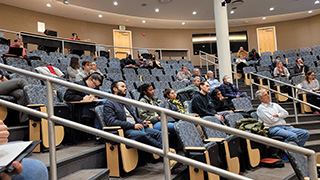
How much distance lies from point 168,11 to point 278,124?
7.76 metres

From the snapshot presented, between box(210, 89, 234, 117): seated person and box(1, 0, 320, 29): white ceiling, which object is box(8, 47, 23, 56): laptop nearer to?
box(210, 89, 234, 117): seated person

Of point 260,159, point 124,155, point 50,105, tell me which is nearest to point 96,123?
point 124,155

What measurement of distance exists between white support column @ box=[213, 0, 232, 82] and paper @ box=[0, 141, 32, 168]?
18.7 ft

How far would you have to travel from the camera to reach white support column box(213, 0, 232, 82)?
6.27 meters

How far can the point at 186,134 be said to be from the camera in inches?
96.0

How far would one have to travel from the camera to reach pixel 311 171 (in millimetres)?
962

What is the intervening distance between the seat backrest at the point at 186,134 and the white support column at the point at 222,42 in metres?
3.94

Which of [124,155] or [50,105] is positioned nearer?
[50,105]

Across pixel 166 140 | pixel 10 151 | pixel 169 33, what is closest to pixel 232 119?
pixel 166 140

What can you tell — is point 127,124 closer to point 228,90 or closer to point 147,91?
point 147,91

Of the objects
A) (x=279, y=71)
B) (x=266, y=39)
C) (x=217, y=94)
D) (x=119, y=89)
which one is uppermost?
(x=266, y=39)

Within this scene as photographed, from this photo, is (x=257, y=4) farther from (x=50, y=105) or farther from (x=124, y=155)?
(x=50, y=105)

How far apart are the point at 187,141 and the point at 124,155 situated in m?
0.61

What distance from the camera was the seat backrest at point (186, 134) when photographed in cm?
234
